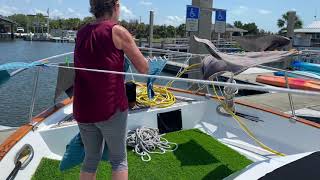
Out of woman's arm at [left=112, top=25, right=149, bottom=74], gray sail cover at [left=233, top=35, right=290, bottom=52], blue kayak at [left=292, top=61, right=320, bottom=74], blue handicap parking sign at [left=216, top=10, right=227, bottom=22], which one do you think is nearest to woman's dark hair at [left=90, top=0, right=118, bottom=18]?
woman's arm at [left=112, top=25, right=149, bottom=74]

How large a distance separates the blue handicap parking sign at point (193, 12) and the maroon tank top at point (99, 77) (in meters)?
7.22

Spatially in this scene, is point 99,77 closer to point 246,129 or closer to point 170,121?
point 170,121

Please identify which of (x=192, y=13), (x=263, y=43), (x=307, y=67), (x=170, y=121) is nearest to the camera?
(x=170, y=121)

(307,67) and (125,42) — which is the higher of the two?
(125,42)

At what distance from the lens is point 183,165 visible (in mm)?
3660

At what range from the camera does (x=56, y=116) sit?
396 cm

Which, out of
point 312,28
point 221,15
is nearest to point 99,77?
point 221,15

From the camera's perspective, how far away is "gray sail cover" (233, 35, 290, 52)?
470 cm

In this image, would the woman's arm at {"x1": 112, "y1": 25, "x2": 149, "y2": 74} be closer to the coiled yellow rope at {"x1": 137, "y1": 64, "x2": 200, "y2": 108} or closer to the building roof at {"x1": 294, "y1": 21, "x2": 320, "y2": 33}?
the coiled yellow rope at {"x1": 137, "y1": 64, "x2": 200, "y2": 108}

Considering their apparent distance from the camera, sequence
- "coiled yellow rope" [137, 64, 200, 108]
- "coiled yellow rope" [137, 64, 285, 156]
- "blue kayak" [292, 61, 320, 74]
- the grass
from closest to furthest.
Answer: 1. the grass
2. "coiled yellow rope" [137, 64, 285, 156]
3. "coiled yellow rope" [137, 64, 200, 108]
4. "blue kayak" [292, 61, 320, 74]

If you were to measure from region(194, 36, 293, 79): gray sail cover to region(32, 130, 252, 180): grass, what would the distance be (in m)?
0.80

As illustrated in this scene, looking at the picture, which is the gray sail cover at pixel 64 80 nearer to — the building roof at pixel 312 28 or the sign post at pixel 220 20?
the sign post at pixel 220 20

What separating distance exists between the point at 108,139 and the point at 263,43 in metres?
3.07

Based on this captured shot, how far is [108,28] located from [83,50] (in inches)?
8.9
